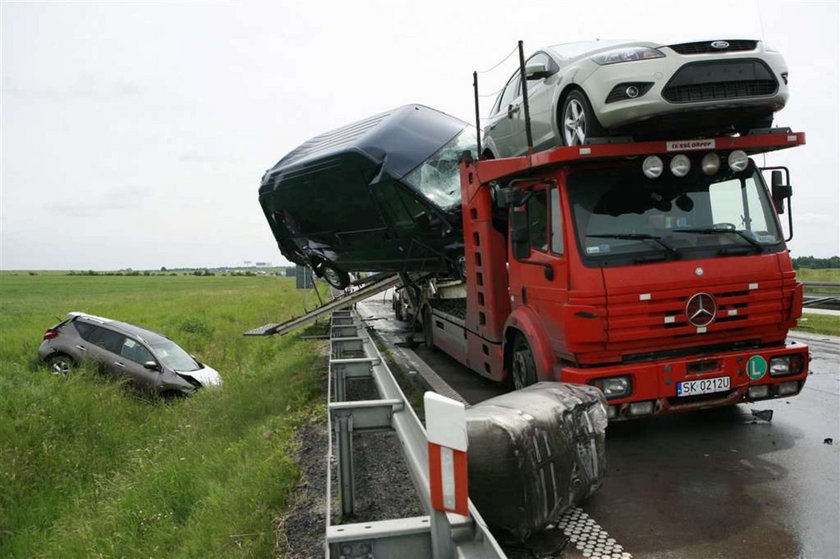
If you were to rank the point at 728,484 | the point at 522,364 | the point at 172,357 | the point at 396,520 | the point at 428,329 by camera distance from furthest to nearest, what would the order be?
the point at 172,357 < the point at 428,329 < the point at 522,364 < the point at 728,484 < the point at 396,520

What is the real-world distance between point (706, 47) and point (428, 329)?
7.41 meters

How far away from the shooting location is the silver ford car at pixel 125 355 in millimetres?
12562

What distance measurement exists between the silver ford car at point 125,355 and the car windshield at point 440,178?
6.49 m

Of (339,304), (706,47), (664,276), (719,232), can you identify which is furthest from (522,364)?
(339,304)

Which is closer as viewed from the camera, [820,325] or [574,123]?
[574,123]

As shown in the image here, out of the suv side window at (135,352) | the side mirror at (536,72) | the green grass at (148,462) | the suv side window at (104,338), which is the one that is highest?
the side mirror at (536,72)

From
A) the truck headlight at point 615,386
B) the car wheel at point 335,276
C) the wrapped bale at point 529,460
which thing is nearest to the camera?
the wrapped bale at point 529,460

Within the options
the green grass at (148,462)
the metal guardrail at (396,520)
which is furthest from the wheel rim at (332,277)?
the metal guardrail at (396,520)

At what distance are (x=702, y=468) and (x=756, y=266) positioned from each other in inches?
64.8

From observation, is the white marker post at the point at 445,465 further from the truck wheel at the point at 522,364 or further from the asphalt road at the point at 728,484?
the truck wheel at the point at 522,364

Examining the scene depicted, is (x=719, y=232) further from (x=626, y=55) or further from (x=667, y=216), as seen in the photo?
(x=626, y=55)

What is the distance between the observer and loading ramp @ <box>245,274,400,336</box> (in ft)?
39.4

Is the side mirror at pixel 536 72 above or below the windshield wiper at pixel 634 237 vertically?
above

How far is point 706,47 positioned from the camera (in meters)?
5.23
